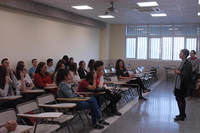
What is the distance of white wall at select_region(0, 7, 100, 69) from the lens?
7.58m

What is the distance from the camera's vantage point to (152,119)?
5.41 metres

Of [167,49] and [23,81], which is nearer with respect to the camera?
[23,81]

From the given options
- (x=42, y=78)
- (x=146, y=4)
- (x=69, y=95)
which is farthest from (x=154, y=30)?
(x=69, y=95)

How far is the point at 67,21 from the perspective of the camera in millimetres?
10922

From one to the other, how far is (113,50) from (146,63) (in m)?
2.31

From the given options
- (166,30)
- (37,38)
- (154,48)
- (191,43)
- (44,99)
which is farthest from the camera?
(154,48)

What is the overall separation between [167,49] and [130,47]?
2.35m

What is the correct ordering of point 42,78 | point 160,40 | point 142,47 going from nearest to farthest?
point 42,78 → point 160,40 → point 142,47

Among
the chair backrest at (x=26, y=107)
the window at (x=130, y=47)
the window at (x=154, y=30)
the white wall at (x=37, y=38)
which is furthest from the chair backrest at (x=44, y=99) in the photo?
the window at (x=154, y=30)

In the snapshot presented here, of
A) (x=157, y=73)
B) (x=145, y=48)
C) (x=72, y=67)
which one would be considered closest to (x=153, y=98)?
(x=72, y=67)

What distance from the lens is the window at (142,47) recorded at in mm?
15059

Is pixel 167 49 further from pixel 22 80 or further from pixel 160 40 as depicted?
pixel 22 80

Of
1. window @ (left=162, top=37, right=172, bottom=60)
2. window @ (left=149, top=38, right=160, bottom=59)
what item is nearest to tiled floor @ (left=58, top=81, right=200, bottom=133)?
window @ (left=162, top=37, right=172, bottom=60)

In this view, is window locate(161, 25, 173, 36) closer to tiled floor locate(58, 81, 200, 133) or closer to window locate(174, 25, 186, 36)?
window locate(174, 25, 186, 36)
